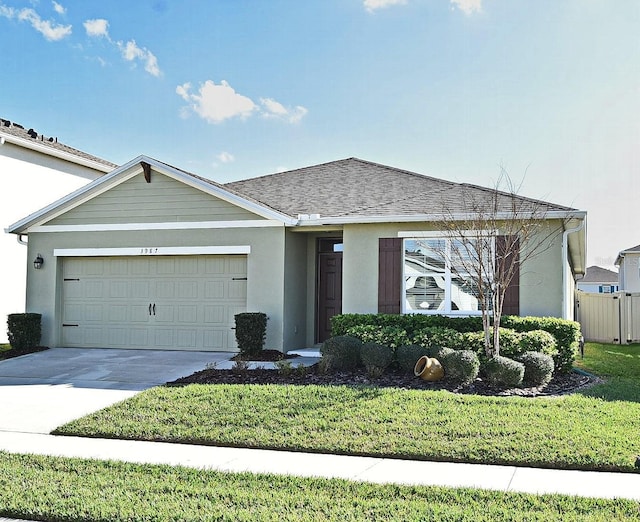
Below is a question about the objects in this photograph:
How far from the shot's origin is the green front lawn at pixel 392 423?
6641 millimetres

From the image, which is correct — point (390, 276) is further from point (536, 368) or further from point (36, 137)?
point (36, 137)

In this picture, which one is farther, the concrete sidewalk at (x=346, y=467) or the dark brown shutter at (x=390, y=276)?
the dark brown shutter at (x=390, y=276)

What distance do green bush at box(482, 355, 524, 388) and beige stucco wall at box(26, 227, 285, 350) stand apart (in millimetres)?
5091

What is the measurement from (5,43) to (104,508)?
15.6 meters

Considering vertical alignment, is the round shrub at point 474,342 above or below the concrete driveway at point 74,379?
above

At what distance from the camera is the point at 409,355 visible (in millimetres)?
10609

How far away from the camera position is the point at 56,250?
15.0m

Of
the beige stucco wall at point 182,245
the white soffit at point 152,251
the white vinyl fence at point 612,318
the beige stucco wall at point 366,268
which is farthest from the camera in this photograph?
the white vinyl fence at point 612,318

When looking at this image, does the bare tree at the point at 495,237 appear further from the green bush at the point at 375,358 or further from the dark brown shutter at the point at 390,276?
the green bush at the point at 375,358

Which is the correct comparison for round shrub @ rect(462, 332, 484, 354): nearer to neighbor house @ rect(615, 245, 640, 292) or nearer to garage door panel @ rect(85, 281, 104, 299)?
garage door panel @ rect(85, 281, 104, 299)

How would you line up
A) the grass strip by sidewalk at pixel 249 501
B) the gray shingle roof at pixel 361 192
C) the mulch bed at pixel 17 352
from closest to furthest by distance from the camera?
the grass strip by sidewalk at pixel 249 501 < the gray shingle roof at pixel 361 192 < the mulch bed at pixel 17 352

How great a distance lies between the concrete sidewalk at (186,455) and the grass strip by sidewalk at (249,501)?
0.35 meters

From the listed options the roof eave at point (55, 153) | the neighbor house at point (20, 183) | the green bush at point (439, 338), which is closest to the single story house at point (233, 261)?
the green bush at point (439, 338)

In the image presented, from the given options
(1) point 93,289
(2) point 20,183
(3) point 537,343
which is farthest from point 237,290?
(2) point 20,183
